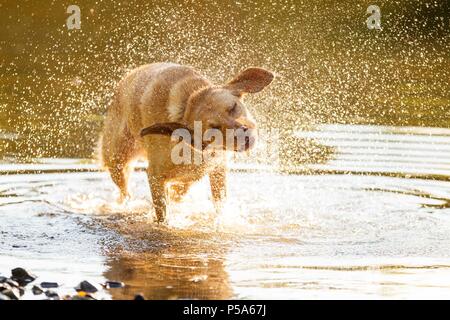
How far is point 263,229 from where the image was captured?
7.70 metres

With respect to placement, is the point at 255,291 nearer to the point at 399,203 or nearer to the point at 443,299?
the point at 443,299

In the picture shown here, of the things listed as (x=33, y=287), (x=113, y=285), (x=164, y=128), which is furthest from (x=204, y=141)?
(x=33, y=287)

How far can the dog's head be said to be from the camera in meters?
7.07

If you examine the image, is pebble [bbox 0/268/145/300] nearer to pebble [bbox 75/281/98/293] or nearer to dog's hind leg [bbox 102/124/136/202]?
pebble [bbox 75/281/98/293]

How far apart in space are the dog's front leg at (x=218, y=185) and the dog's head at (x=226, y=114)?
776 mm

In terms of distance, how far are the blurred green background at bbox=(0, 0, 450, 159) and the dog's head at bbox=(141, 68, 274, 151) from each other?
12.1 ft

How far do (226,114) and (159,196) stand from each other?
1.08m

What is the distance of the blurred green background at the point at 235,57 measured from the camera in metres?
12.0

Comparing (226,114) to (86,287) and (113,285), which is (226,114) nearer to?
(113,285)

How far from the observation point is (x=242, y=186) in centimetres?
945

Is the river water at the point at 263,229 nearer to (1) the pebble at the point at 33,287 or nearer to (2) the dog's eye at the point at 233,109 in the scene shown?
(1) the pebble at the point at 33,287

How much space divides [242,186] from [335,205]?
3.79 feet

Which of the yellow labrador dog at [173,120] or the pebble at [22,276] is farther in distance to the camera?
the yellow labrador dog at [173,120]

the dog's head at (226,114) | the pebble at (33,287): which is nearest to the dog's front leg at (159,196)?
the dog's head at (226,114)
